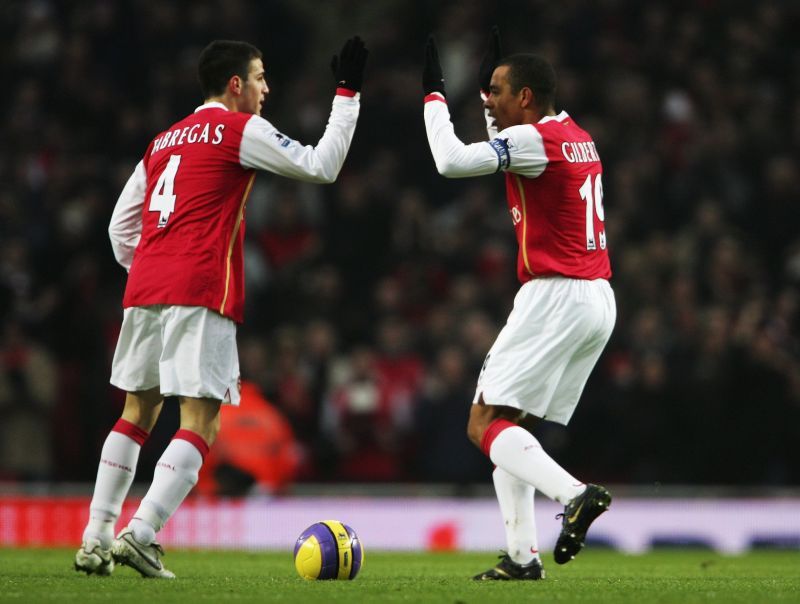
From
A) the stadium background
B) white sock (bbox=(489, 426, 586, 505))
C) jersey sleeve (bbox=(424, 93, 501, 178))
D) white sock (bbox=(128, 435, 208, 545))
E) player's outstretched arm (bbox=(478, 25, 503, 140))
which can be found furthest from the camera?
the stadium background

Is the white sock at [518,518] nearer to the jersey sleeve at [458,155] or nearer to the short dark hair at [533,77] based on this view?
the jersey sleeve at [458,155]

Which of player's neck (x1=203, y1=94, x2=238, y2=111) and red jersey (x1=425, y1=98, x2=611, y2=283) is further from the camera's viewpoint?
player's neck (x1=203, y1=94, x2=238, y2=111)

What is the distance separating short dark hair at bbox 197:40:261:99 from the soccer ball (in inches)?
83.4

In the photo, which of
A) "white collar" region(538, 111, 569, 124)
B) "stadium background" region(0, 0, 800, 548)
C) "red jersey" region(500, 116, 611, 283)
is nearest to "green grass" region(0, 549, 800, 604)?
"red jersey" region(500, 116, 611, 283)

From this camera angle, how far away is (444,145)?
6.60 meters

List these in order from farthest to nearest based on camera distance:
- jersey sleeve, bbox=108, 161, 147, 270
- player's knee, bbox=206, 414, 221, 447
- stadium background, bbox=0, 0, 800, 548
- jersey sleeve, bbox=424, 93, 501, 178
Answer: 1. stadium background, bbox=0, 0, 800, 548
2. jersey sleeve, bbox=108, 161, 147, 270
3. player's knee, bbox=206, 414, 221, 447
4. jersey sleeve, bbox=424, 93, 501, 178

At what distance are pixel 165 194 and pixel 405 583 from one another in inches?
82.1

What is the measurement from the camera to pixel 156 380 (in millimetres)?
6824

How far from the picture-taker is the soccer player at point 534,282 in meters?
6.47

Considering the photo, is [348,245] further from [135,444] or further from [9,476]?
[135,444]

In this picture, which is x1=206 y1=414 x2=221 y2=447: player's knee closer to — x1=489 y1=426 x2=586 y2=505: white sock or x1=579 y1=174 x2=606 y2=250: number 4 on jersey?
x1=489 y1=426 x2=586 y2=505: white sock

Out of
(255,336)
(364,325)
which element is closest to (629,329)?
(364,325)

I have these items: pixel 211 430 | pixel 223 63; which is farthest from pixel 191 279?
pixel 223 63

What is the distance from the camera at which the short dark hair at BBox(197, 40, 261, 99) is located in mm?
6875
